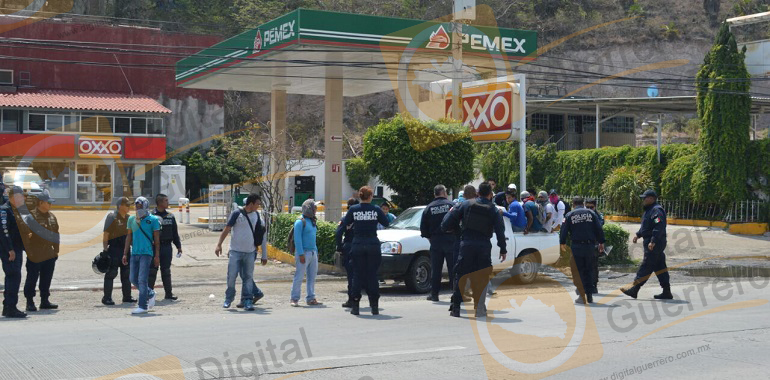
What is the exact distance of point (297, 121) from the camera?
63.0 m

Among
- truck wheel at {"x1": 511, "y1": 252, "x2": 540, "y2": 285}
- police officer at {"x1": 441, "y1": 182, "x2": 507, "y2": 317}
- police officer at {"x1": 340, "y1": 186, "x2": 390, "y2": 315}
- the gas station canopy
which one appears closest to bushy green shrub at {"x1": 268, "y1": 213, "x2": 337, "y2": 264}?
truck wheel at {"x1": 511, "y1": 252, "x2": 540, "y2": 285}

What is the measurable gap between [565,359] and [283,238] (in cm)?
1224

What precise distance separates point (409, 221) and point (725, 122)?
18653mm

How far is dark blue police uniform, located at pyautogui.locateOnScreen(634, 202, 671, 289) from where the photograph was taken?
13102mm

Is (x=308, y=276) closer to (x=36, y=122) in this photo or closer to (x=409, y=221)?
(x=409, y=221)

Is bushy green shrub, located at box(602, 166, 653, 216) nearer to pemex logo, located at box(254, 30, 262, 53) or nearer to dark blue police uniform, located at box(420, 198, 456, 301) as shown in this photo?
pemex logo, located at box(254, 30, 262, 53)

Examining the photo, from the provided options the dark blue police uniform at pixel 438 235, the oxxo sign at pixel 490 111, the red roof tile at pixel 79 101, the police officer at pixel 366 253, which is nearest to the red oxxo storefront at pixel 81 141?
the red roof tile at pixel 79 101

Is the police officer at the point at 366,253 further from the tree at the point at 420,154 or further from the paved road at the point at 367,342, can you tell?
the tree at the point at 420,154

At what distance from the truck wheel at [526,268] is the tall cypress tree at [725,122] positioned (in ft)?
52.6

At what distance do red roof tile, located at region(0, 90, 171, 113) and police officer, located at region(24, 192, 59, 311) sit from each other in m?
34.5

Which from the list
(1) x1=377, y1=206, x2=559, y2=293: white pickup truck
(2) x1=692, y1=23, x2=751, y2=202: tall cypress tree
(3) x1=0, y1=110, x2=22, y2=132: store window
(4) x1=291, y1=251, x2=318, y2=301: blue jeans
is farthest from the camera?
(3) x1=0, y1=110, x2=22, y2=132: store window

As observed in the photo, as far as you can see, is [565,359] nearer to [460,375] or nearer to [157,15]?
[460,375]

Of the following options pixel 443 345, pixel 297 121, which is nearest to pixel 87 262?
pixel 443 345

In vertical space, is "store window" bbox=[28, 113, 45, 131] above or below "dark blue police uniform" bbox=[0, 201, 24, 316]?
above
